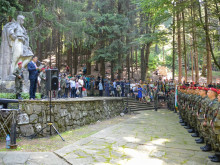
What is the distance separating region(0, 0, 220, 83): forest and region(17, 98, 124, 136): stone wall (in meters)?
5.73

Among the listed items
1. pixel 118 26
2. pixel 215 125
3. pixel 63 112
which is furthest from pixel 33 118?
pixel 118 26

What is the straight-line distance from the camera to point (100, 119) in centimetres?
1102

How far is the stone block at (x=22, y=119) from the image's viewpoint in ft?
20.5

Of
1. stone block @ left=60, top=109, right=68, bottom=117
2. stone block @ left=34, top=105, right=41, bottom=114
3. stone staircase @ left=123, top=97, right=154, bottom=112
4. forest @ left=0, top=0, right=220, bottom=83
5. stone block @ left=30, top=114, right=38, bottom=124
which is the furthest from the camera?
stone staircase @ left=123, top=97, right=154, bottom=112

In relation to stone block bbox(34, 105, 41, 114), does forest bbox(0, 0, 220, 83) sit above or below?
above

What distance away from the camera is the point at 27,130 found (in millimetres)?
6398

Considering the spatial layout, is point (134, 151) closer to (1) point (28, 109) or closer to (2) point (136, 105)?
(1) point (28, 109)

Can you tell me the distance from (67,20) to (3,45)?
26.4 ft

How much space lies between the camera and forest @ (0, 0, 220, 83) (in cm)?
1159

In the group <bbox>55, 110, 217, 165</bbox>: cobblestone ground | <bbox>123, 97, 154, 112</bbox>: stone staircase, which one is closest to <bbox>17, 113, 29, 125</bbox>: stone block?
<bbox>55, 110, 217, 165</bbox>: cobblestone ground

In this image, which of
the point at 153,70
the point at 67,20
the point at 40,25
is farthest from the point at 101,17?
the point at 153,70

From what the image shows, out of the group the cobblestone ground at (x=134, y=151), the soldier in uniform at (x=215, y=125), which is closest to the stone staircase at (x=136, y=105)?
the cobblestone ground at (x=134, y=151)

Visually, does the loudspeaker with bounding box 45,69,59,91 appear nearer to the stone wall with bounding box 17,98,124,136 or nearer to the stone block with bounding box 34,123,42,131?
the stone wall with bounding box 17,98,124,136

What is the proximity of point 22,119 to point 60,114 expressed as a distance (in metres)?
1.56
